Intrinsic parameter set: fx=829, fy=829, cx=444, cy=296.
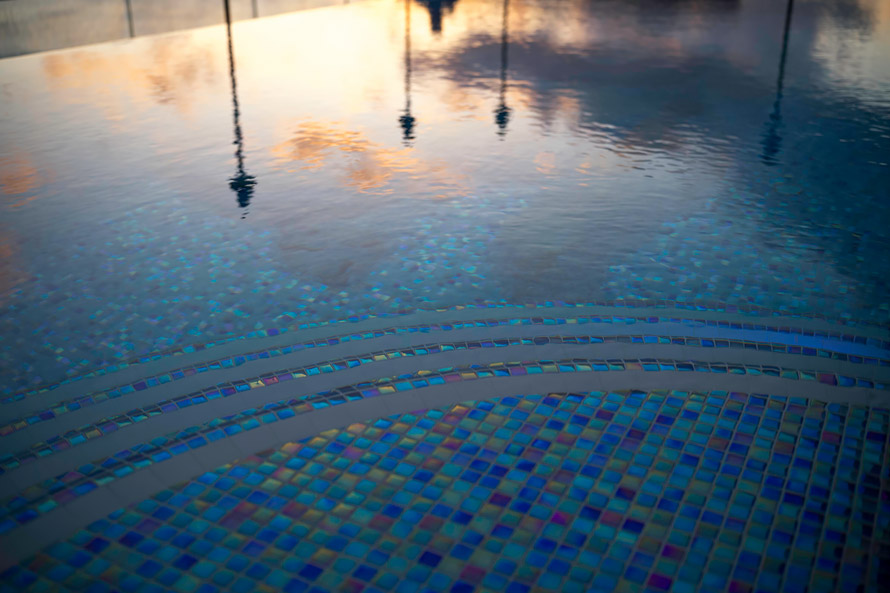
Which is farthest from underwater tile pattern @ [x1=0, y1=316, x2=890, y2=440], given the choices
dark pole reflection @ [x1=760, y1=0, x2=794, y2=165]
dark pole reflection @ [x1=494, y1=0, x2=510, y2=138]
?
dark pole reflection @ [x1=494, y1=0, x2=510, y2=138]

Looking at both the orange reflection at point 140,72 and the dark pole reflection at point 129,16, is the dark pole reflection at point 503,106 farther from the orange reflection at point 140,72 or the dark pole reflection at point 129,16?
the dark pole reflection at point 129,16

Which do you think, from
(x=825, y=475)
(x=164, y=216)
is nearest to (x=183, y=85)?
(x=164, y=216)

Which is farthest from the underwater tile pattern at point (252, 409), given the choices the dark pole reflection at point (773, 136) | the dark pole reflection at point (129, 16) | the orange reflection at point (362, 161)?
the dark pole reflection at point (129, 16)

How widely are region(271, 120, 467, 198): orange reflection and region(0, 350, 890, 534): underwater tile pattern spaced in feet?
11.9

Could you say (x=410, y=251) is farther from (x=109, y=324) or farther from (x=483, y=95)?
(x=483, y=95)

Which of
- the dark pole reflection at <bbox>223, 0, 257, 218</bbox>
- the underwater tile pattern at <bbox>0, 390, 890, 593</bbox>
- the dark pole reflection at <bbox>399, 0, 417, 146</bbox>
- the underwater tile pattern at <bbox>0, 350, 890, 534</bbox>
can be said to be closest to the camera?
the underwater tile pattern at <bbox>0, 390, 890, 593</bbox>

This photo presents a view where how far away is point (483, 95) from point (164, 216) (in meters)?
6.56

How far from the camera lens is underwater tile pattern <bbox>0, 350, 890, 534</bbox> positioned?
13.7 feet

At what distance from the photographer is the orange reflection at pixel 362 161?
888 cm

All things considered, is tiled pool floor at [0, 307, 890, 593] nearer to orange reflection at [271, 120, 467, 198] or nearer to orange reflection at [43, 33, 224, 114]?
orange reflection at [271, 120, 467, 198]

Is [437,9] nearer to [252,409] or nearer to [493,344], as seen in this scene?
[493,344]

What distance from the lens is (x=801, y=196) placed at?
8.37 m

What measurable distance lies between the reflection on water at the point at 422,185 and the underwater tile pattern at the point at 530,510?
1669 mm

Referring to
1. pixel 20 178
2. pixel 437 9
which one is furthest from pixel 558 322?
pixel 437 9
